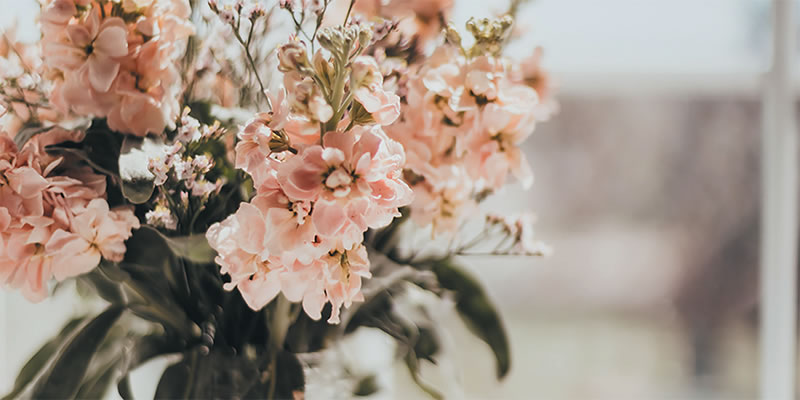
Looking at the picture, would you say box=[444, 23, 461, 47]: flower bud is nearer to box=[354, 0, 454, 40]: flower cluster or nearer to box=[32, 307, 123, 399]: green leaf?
box=[354, 0, 454, 40]: flower cluster

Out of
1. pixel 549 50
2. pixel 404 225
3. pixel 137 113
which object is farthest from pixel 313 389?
pixel 549 50

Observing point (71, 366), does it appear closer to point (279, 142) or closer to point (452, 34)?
point (279, 142)

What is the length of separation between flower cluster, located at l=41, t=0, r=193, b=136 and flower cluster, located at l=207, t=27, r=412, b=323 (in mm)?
124

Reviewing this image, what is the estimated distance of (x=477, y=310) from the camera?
58cm

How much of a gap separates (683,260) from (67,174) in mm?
2725

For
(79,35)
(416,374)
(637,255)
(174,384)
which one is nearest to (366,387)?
(416,374)

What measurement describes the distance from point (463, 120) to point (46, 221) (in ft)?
1.00

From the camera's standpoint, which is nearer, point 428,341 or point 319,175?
point 319,175

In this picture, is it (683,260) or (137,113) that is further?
(683,260)

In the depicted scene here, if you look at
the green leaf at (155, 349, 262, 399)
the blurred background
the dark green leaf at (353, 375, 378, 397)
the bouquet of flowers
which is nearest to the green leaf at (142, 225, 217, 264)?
the bouquet of flowers

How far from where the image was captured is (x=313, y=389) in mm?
500

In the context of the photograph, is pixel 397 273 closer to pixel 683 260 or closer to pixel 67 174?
pixel 67 174

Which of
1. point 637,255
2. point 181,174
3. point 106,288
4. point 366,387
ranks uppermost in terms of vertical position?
point 181,174

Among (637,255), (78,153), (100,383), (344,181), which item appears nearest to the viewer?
(344,181)
